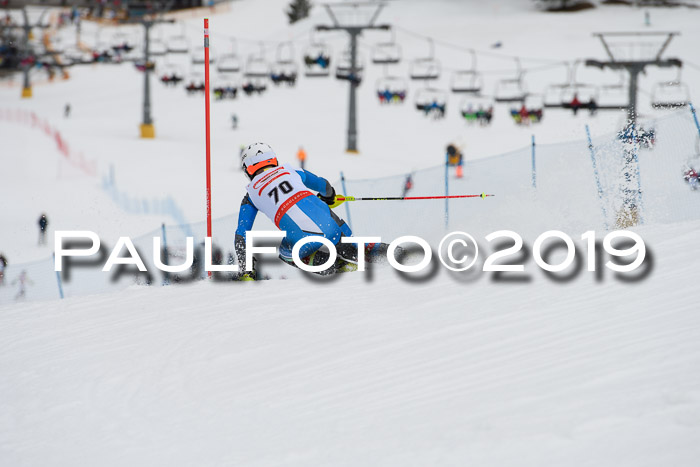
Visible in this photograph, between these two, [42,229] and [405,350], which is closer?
[405,350]

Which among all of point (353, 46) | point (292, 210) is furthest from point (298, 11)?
point (292, 210)

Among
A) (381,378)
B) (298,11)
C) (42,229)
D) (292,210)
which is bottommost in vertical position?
(42,229)

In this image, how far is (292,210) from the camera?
27.6 feet

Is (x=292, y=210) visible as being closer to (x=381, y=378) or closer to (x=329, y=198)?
(x=329, y=198)

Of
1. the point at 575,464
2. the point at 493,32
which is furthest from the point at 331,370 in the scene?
the point at 493,32

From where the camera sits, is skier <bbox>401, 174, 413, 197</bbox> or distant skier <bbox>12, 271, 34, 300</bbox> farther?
skier <bbox>401, 174, 413, 197</bbox>

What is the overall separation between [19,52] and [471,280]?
63.0 metres

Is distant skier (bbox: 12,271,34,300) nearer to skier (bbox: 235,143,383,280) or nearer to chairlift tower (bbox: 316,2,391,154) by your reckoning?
skier (bbox: 235,143,383,280)

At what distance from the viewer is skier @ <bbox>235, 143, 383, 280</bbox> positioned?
8438mm

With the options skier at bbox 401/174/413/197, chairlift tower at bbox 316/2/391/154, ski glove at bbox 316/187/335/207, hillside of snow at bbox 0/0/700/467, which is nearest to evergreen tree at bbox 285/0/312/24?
chairlift tower at bbox 316/2/391/154

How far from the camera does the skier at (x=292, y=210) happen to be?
332 inches

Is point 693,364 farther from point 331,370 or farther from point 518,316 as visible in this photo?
point 331,370

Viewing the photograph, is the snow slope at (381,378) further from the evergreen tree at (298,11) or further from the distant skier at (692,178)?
the evergreen tree at (298,11)

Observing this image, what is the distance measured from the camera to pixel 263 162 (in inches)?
341
